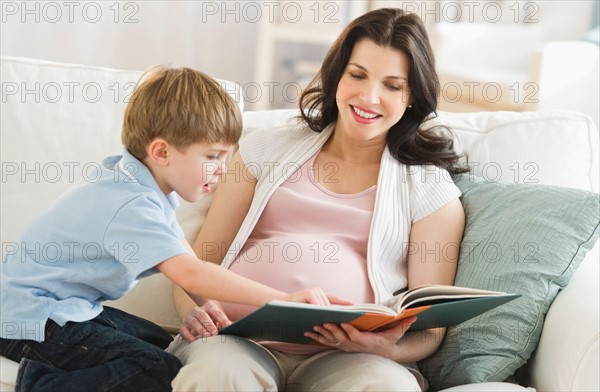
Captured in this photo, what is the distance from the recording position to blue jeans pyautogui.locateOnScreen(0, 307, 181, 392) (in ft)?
4.72

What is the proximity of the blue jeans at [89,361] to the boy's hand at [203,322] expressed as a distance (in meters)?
0.10

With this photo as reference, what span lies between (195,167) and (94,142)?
1.85ft

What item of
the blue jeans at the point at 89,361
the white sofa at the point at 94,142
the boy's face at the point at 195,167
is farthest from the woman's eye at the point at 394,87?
the blue jeans at the point at 89,361

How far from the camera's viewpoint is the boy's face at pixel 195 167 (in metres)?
1.48

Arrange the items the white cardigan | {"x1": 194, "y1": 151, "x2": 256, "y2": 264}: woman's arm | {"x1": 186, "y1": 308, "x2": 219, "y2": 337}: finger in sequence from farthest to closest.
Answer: {"x1": 194, "y1": 151, "x2": 256, "y2": 264}: woman's arm < the white cardigan < {"x1": 186, "y1": 308, "x2": 219, "y2": 337}: finger

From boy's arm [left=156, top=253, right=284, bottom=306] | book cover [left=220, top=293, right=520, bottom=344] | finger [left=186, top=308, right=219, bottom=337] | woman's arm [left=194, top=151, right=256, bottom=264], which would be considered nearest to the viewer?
book cover [left=220, top=293, right=520, bottom=344]

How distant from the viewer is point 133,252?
141cm

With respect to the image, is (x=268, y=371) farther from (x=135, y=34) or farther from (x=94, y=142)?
(x=135, y=34)

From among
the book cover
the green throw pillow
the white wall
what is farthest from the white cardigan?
the white wall

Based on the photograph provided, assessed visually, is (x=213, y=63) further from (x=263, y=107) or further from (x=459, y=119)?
(x=459, y=119)

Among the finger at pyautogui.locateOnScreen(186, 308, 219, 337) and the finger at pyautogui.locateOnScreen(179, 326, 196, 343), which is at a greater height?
the finger at pyautogui.locateOnScreen(186, 308, 219, 337)

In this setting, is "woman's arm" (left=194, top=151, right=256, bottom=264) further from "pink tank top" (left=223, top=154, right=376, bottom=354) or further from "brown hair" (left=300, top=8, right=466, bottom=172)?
"brown hair" (left=300, top=8, right=466, bottom=172)

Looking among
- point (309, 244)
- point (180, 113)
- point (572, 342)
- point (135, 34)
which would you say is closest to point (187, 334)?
point (309, 244)

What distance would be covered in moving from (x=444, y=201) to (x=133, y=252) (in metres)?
0.69
